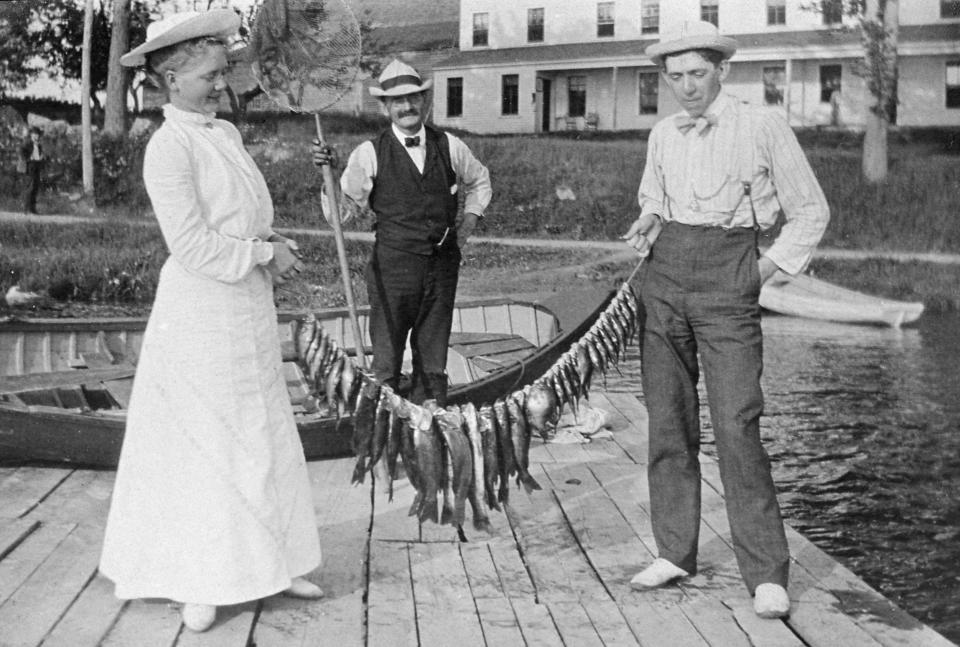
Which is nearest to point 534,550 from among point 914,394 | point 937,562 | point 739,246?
point 739,246

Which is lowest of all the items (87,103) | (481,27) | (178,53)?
(178,53)

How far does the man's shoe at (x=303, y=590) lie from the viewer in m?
3.69

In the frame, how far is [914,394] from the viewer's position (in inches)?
415

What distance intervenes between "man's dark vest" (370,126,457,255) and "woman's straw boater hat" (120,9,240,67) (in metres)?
1.58

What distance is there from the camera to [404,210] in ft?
16.2

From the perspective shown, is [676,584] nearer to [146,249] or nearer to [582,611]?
[582,611]

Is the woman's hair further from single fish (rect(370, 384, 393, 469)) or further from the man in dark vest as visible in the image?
the man in dark vest

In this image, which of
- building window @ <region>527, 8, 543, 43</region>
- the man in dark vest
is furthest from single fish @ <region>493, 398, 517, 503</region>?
building window @ <region>527, 8, 543, 43</region>

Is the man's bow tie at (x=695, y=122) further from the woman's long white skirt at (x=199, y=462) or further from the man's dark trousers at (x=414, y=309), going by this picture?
the man's dark trousers at (x=414, y=309)

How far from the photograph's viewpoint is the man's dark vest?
4918 millimetres

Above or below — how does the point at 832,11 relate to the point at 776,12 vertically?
above

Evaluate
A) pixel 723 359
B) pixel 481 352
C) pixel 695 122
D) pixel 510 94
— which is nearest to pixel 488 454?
pixel 723 359

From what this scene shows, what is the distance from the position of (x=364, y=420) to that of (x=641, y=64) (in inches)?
487

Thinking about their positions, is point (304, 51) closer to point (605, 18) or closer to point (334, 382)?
point (334, 382)
